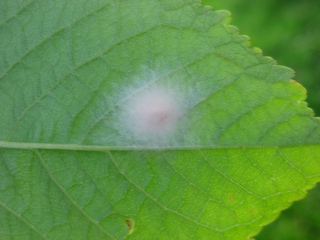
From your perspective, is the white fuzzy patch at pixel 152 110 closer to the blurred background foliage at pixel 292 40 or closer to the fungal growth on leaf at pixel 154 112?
the fungal growth on leaf at pixel 154 112

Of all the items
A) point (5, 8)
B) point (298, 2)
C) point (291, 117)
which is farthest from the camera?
point (298, 2)

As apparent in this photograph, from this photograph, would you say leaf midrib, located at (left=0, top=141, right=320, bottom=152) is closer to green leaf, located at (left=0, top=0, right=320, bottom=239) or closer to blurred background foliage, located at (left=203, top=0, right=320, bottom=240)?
green leaf, located at (left=0, top=0, right=320, bottom=239)

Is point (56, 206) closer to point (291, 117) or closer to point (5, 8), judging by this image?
point (5, 8)

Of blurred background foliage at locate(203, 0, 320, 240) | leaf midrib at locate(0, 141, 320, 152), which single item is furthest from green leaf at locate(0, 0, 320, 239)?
blurred background foliage at locate(203, 0, 320, 240)

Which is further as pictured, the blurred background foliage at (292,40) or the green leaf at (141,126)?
the blurred background foliage at (292,40)

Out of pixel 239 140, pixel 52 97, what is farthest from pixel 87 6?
pixel 239 140

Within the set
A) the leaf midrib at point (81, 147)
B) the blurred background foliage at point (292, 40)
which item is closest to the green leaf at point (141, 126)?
the leaf midrib at point (81, 147)
